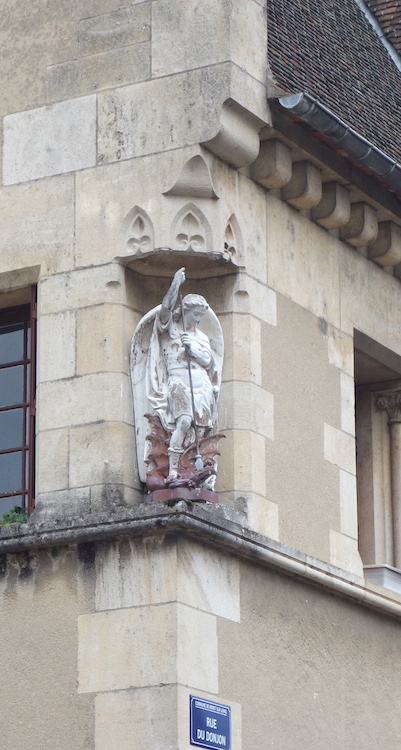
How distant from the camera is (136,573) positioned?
34.7 feet

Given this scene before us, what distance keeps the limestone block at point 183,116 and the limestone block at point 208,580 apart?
238 centimetres

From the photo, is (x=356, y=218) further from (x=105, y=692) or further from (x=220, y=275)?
(x=105, y=692)

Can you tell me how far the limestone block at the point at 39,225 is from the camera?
38.0 ft

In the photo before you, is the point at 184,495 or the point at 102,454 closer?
the point at 184,495

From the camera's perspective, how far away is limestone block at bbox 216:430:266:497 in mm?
11258

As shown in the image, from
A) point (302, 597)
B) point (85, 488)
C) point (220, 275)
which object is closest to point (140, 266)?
point (220, 275)

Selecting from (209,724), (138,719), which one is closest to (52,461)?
(138,719)

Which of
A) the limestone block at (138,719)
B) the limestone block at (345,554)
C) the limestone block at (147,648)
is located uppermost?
the limestone block at (345,554)

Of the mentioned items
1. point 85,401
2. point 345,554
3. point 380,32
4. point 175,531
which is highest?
point 380,32

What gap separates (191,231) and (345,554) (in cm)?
229

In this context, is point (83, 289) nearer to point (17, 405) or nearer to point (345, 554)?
point (17, 405)

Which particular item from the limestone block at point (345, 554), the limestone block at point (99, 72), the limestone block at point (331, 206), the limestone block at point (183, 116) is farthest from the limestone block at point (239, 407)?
the limestone block at point (99, 72)

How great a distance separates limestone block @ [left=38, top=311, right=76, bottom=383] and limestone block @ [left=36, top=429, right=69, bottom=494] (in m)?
0.34

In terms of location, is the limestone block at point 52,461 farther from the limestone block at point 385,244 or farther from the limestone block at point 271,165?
the limestone block at point 385,244
